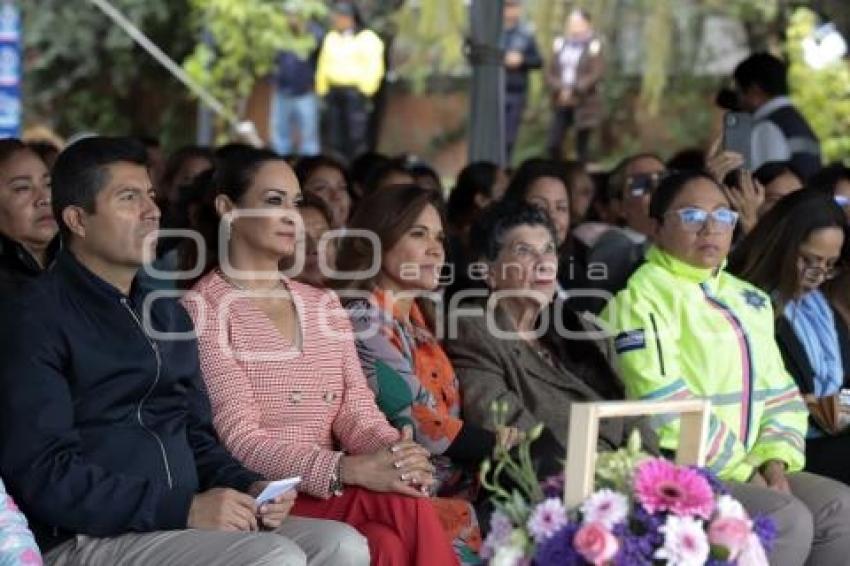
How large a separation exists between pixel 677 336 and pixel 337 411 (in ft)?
4.04

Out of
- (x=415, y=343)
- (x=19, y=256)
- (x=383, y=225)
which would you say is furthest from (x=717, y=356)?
(x=19, y=256)

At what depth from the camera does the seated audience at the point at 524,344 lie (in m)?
4.98

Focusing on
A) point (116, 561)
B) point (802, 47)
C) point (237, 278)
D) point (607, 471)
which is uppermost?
point (802, 47)

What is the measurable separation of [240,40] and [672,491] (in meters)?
13.3

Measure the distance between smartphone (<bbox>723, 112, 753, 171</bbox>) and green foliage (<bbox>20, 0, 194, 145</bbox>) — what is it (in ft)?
38.5

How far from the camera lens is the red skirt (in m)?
4.11

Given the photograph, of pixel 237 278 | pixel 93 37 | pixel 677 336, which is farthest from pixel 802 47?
pixel 237 278

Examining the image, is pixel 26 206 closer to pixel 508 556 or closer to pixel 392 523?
pixel 392 523

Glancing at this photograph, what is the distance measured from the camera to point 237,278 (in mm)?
4535

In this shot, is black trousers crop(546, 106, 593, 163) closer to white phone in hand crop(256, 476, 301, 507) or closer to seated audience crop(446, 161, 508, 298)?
seated audience crop(446, 161, 508, 298)

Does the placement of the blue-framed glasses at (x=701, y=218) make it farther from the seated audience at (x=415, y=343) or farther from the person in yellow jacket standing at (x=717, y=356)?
the seated audience at (x=415, y=343)

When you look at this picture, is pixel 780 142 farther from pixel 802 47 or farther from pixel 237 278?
pixel 802 47

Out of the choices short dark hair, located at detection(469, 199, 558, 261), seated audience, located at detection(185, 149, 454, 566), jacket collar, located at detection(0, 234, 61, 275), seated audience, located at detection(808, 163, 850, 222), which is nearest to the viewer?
seated audience, located at detection(185, 149, 454, 566)

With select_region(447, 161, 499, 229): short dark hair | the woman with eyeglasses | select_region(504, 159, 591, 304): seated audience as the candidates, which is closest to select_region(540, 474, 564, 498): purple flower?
the woman with eyeglasses
